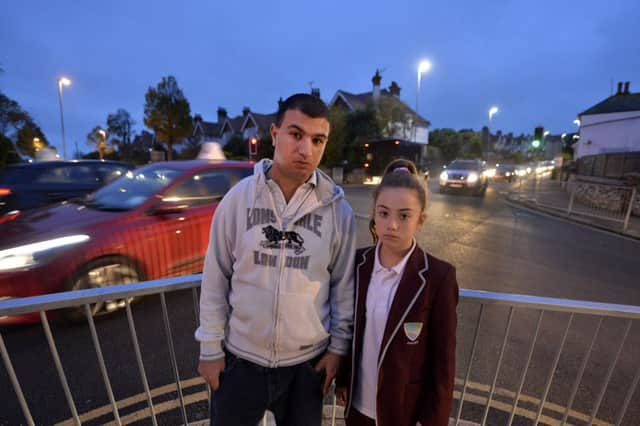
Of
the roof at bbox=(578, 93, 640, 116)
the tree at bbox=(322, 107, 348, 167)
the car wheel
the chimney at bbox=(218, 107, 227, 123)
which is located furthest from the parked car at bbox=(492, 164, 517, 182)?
the chimney at bbox=(218, 107, 227, 123)

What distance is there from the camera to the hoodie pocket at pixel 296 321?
4.62ft

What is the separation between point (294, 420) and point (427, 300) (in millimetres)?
798

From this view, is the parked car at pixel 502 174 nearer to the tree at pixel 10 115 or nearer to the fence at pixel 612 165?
the fence at pixel 612 165

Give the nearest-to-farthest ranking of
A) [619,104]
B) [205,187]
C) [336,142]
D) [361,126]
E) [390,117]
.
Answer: [205,187] → [336,142] → [619,104] → [361,126] → [390,117]

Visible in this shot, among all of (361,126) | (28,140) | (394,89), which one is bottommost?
(28,140)

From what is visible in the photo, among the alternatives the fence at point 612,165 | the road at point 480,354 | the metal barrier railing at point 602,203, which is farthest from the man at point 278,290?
the fence at point 612,165

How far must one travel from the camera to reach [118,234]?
353 cm

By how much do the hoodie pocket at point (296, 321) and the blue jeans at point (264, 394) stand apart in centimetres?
11

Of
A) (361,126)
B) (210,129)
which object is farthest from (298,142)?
(210,129)

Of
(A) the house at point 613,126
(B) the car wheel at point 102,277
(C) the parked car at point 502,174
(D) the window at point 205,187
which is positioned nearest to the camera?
(B) the car wheel at point 102,277

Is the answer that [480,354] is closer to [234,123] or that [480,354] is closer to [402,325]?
[402,325]

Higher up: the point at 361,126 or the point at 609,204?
the point at 361,126

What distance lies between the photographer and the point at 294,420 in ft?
4.72

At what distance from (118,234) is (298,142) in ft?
9.97
